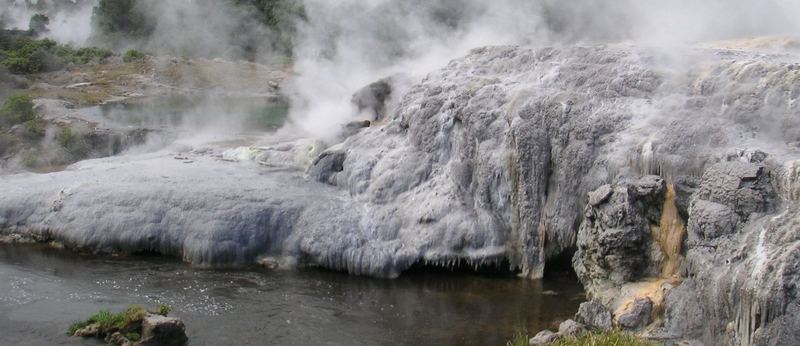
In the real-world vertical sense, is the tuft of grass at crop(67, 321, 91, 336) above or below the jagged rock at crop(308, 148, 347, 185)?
below

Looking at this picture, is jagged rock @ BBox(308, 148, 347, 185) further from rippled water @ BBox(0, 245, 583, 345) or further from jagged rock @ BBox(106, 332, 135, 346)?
jagged rock @ BBox(106, 332, 135, 346)

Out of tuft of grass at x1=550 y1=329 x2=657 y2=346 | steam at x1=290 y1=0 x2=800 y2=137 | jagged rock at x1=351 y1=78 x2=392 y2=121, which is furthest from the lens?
jagged rock at x1=351 y1=78 x2=392 y2=121

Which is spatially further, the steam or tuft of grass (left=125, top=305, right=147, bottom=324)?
the steam

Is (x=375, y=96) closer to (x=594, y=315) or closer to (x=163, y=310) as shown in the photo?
(x=163, y=310)

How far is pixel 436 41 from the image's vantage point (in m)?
19.1

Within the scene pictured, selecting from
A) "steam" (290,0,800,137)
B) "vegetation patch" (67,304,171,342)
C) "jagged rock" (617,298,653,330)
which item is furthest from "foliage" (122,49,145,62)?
"jagged rock" (617,298,653,330)

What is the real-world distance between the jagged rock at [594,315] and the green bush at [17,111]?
53.6 feet

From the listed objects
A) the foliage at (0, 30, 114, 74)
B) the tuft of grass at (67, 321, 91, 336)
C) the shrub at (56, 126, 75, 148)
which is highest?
the foliage at (0, 30, 114, 74)

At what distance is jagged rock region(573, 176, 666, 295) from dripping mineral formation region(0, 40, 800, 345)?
0.03 metres

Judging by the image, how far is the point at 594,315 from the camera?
31.9 ft

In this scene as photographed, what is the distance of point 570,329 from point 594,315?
0.68 m

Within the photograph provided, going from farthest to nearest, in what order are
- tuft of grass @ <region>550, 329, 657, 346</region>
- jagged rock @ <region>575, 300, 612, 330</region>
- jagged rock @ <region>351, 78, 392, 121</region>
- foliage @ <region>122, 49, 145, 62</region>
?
foliage @ <region>122, 49, 145, 62</region> → jagged rock @ <region>351, 78, 392, 121</region> → jagged rock @ <region>575, 300, 612, 330</region> → tuft of grass @ <region>550, 329, 657, 346</region>

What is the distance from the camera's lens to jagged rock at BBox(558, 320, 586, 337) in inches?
356

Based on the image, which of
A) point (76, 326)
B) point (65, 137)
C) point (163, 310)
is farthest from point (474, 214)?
point (65, 137)
